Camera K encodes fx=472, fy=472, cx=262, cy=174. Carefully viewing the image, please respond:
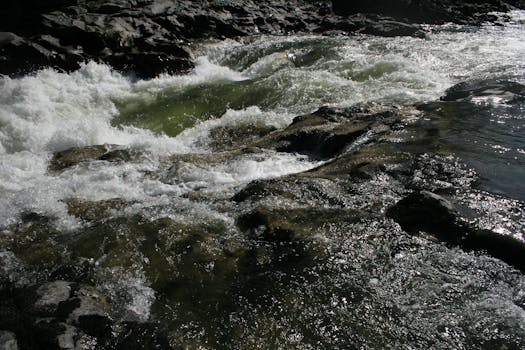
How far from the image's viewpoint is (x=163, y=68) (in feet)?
47.5

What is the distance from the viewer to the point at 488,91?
10203mm

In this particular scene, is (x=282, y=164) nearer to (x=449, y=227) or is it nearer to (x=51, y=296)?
(x=449, y=227)

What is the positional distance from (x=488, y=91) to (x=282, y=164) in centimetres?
552

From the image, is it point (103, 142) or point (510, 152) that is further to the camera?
point (103, 142)

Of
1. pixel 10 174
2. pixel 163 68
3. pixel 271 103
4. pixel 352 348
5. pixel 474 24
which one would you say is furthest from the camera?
pixel 474 24

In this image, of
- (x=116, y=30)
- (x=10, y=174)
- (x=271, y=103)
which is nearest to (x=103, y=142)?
(x=10, y=174)

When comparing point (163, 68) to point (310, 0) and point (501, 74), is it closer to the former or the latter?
point (501, 74)

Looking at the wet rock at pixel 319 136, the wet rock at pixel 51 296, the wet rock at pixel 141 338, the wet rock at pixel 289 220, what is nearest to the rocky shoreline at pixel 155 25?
the wet rock at pixel 319 136

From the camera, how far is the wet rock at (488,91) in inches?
382

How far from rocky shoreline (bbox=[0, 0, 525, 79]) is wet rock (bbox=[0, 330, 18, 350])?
1161cm

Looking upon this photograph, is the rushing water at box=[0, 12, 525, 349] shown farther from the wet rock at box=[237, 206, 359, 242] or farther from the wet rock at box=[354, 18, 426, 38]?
the wet rock at box=[354, 18, 426, 38]

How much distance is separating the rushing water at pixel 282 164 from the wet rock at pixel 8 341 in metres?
0.91

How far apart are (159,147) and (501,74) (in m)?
8.96

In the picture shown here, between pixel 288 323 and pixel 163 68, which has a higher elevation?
pixel 288 323
